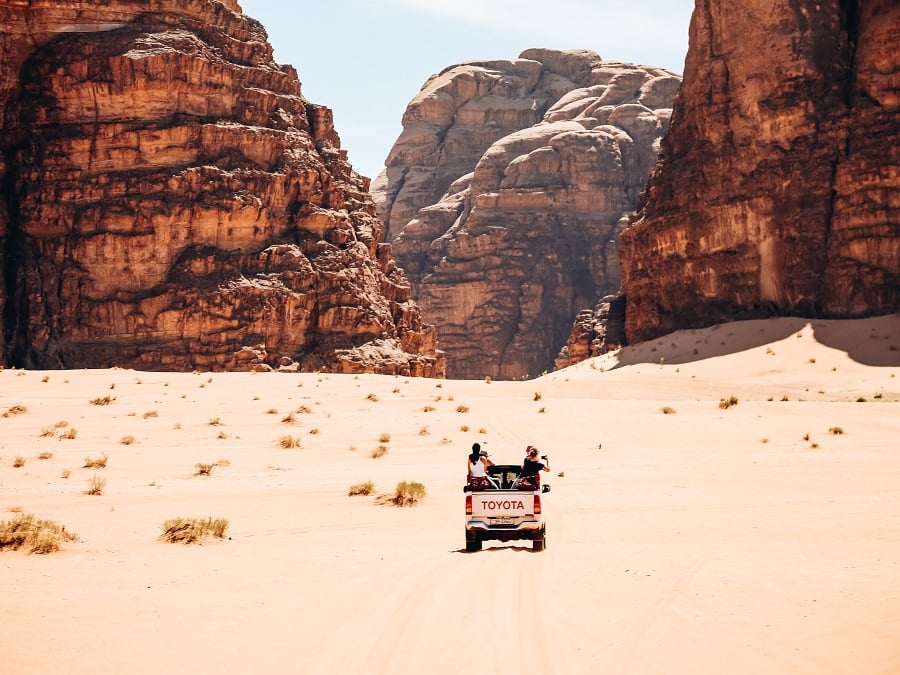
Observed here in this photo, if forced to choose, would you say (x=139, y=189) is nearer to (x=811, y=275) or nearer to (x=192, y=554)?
(x=811, y=275)

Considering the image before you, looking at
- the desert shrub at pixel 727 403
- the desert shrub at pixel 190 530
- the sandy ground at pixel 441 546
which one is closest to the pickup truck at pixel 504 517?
the sandy ground at pixel 441 546

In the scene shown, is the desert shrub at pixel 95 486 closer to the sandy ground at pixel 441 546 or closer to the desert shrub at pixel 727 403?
the sandy ground at pixel 441 546

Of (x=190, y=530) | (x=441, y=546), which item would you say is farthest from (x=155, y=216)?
(x=441, y=546)

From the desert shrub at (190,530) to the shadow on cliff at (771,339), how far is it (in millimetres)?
34031

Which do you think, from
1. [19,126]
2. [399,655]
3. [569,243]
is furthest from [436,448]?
[569,243]

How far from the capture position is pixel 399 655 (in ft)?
24.3

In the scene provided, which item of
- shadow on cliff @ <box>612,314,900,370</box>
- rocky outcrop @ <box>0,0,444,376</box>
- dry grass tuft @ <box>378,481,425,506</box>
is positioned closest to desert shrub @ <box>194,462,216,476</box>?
dry grass tuft @ <box>378,481,425,506</box>

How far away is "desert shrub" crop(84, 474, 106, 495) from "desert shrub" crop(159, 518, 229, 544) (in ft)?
11.4

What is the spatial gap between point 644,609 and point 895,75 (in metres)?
44.7

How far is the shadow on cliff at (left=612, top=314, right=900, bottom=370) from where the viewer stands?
41312 millimetres

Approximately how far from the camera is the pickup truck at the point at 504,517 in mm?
11914

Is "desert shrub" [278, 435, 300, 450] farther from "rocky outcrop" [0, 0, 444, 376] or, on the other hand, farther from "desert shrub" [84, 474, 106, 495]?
"rocky outcrop" [0, 0, 444, 376]

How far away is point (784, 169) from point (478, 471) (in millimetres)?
41815

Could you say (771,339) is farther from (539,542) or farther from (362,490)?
(539,542)
